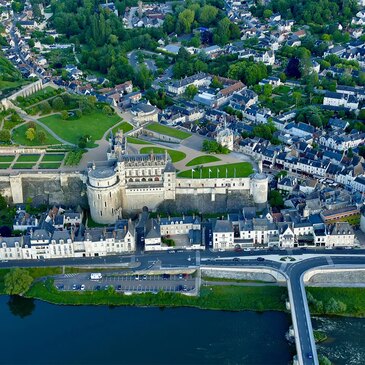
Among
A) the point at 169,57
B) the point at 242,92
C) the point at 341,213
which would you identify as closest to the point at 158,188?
the point at 341,213

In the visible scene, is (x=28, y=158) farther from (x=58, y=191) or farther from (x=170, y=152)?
(x=170, y=152)

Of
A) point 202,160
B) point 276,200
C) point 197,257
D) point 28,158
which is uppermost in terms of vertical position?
point 202,160

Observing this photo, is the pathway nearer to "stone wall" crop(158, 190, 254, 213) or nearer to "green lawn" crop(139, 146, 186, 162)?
"green lawn" crop(139, 146, 186, 162)

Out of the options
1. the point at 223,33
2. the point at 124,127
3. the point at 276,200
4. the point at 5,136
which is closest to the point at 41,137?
the point at 5,136

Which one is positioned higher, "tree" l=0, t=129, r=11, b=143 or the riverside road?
"tree" l=0, t=129, r=11, b=143

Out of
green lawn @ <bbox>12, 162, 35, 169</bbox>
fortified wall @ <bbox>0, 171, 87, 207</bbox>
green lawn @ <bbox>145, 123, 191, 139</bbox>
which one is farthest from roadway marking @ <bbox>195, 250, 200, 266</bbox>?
green lawn @ <bbox>12, 162, 35, 169</bbox>

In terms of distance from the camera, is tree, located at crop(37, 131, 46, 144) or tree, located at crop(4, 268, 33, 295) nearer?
tree, located at crop(4, 268, 33, 295)
